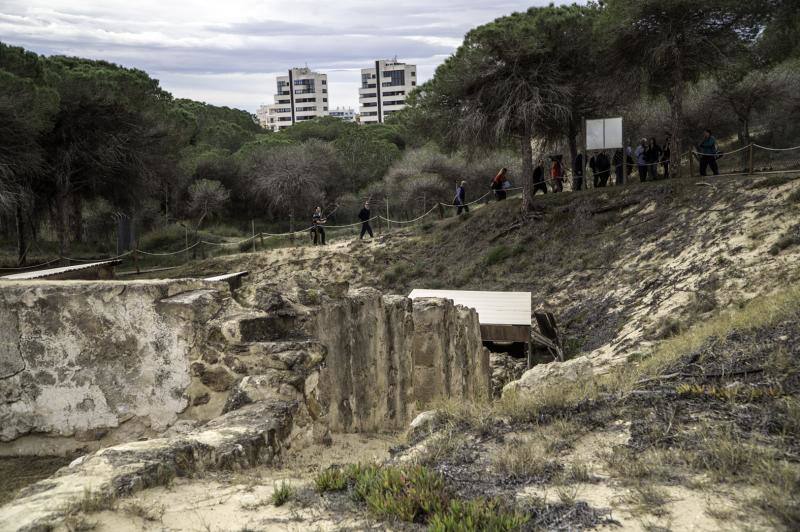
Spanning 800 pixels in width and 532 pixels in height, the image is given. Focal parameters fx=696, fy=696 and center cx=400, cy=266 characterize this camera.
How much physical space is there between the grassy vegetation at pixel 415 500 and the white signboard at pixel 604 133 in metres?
14.9

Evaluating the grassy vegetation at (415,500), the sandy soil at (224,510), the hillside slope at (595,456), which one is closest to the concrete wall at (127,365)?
the hillside slope at (595,456)

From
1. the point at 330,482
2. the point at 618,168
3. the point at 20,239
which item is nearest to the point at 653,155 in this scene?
the point at 618,168

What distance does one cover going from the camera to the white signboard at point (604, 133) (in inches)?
690

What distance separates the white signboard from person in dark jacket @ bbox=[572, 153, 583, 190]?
10.0 ft

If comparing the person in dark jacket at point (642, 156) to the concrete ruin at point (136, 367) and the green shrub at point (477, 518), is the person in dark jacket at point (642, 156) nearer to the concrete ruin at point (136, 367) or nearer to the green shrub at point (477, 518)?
the concrete ruin at point (136, 367)

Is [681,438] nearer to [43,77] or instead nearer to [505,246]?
[505,246]

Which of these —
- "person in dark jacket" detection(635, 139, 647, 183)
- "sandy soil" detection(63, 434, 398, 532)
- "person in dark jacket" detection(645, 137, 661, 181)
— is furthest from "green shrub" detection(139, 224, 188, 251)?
"sandy soil" detection(63, 434, 398, 532)

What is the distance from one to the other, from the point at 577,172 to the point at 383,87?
91.2m

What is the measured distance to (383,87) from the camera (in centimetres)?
10862

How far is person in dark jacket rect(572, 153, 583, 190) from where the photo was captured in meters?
21.0

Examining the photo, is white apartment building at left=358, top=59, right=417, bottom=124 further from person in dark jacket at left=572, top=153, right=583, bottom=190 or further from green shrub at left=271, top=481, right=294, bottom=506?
green shrub at left=271, top=481, right=294, bottom=506

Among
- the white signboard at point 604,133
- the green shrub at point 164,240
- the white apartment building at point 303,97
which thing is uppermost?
the white apartment building at point 303,97

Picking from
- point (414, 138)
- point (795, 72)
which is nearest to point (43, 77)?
point (414, 138)

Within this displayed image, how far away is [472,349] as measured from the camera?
34.1 feet
